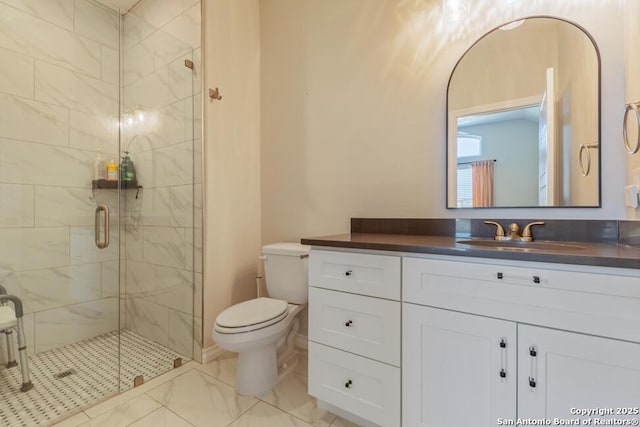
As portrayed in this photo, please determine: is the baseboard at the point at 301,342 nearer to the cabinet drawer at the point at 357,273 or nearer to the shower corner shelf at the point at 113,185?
the cabinet drawer at the point at 357,273

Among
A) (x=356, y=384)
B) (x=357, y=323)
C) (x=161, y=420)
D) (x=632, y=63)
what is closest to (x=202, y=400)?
(x=161, y=420)

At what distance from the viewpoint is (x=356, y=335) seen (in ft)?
4.16

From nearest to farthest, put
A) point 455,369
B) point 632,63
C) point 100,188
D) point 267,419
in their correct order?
point 455,369, point 632,63, point 267,419, point 100,188

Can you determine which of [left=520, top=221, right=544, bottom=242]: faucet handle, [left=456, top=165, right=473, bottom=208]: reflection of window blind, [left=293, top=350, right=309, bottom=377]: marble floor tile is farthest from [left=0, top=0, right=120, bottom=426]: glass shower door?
[left=520, top=221, right=544, bottom=242]: faucet handle

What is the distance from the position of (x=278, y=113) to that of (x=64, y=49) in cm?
168

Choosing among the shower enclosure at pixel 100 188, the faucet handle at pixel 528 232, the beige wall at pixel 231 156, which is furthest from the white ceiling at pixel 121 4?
the faucet handle at pixel 528 232

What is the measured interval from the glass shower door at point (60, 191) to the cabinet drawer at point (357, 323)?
52.4 inches

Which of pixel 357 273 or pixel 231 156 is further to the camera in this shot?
pixel 231 156

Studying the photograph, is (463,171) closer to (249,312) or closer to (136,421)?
(249,312)

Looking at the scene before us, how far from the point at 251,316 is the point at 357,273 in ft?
2.26

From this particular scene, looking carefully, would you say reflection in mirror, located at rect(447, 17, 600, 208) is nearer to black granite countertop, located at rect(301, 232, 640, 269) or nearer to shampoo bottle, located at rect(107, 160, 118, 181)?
black granite countertop, located at rect(301, 232, 640, 269)

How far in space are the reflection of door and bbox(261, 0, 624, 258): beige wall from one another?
3.3 inches

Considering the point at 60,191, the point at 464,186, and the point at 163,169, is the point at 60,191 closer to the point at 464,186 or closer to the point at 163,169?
the point at 163,169

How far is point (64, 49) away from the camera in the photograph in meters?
2.19
